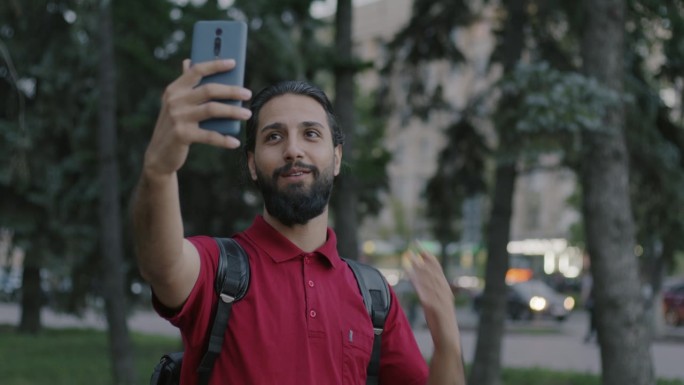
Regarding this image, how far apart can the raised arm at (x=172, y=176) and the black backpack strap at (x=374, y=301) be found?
539 millimetres

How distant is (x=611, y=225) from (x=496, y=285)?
13.3ft

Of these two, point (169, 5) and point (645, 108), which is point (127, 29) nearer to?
point (169, 5)

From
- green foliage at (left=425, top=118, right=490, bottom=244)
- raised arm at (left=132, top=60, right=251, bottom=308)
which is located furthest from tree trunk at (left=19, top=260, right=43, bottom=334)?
raised arm at (left=132, top=60, right=251, bottom=308)

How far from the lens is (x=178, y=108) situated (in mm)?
1999

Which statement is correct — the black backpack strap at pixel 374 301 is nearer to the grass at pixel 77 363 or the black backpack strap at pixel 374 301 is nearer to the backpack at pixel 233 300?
the backpack at pixel 233 300

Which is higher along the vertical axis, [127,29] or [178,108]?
[127,29]

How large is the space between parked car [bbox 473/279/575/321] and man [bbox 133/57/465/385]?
30.6 meters

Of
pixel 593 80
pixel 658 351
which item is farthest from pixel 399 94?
pixel 658 351

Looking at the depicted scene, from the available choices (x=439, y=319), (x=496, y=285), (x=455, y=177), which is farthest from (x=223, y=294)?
(x=455, y=177)

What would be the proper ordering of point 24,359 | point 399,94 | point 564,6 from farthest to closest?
1. point 24,359
2. point 399,94
3. point 564,6

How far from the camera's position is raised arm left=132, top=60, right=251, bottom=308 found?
6.51 ft

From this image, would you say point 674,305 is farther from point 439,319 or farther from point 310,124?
point 310,124

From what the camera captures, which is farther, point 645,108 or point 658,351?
point 658,351

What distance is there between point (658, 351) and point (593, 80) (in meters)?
13.9
